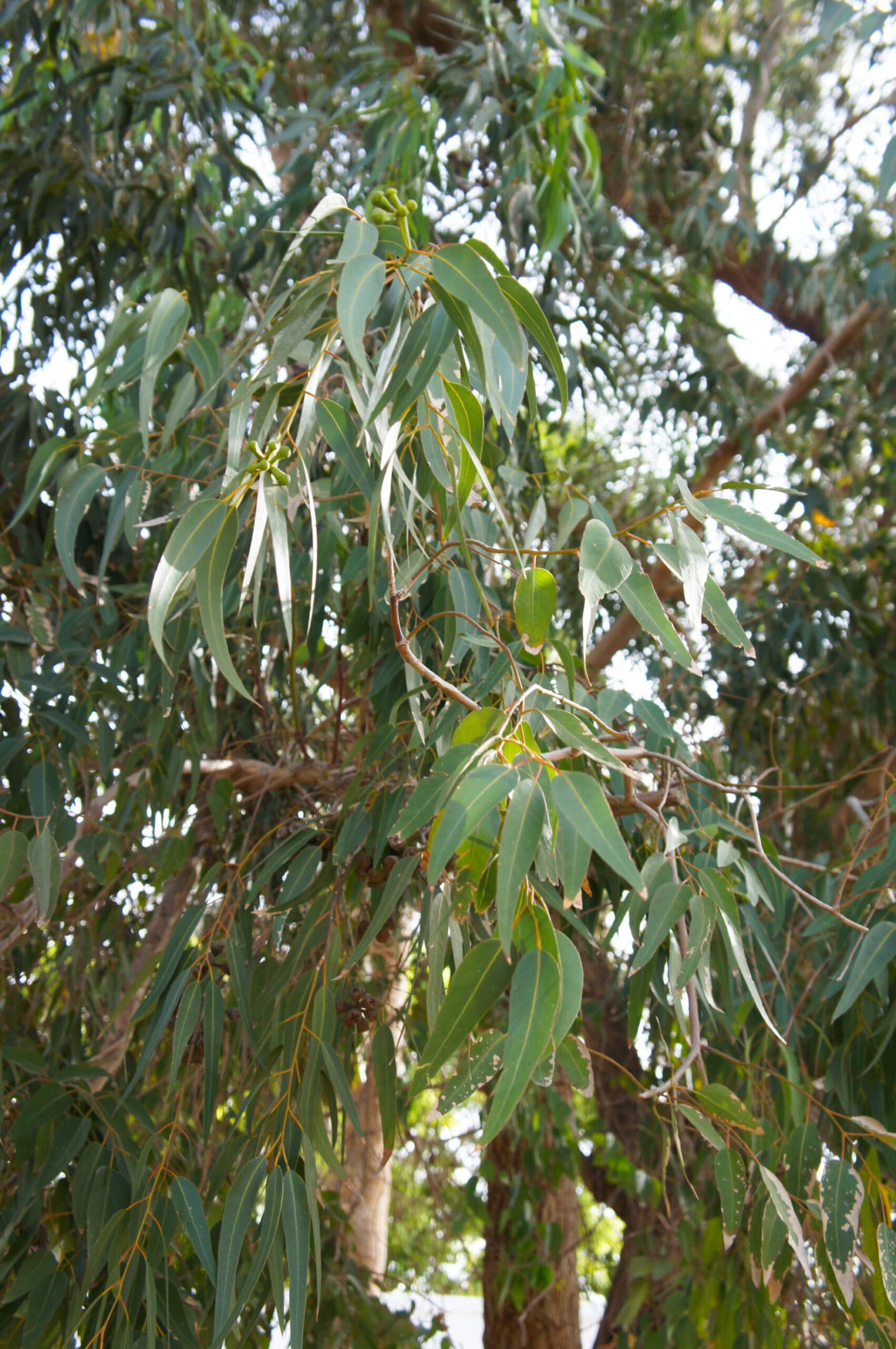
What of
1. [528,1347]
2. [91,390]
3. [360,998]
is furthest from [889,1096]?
[528,1347]

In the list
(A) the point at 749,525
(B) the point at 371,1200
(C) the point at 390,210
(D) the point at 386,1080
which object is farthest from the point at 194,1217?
(B) the point at 371,1200

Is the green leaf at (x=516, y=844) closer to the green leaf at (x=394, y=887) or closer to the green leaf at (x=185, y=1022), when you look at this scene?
the green leaf at (x=394, y=887)

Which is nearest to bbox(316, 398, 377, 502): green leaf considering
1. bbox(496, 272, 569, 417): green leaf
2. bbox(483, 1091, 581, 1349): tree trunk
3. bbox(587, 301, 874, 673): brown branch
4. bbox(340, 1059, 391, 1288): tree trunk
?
bbox(496, 272, 569, 417): green leaf

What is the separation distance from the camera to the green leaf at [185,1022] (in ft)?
Answer: 3.52

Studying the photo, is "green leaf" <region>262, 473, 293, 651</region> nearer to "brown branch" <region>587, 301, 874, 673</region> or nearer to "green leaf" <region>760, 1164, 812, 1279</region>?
"green leaf" <region>760, 1164, 812, 1279</region>

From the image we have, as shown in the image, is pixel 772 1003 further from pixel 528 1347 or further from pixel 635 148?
pixel 635 148

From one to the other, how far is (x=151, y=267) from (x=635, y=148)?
1.86 meters

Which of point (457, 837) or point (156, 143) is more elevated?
point (156, 143)

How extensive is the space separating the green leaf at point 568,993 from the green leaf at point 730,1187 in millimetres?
401

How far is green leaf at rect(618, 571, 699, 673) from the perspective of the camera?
0.85m

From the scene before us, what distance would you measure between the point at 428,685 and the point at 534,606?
1.18 ft

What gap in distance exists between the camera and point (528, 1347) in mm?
3379

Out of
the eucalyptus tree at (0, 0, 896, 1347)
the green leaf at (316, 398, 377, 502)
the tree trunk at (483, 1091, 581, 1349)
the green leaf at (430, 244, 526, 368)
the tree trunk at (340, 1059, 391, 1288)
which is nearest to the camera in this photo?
the green leaf at (430, 244, 526, 368)

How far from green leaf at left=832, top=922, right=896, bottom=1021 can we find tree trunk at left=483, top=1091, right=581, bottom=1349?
2.23m
